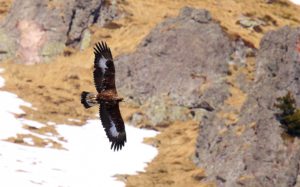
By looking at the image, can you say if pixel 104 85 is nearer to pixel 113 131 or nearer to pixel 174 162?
pixel 113 131

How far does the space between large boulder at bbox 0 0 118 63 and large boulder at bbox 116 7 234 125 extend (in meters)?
7.98

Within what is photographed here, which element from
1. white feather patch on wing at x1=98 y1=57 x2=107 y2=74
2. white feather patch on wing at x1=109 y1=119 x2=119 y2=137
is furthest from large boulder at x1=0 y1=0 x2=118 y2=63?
white feather patch on wing at x1=98 y1=57 x2=107 y2=74

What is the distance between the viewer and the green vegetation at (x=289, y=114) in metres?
37.4

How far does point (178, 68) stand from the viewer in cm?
5584

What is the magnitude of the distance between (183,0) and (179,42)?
15737 mm

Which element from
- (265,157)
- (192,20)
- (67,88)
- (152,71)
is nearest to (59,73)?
(67,88)

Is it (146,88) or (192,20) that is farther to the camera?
(192,20)

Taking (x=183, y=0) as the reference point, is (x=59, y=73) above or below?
below

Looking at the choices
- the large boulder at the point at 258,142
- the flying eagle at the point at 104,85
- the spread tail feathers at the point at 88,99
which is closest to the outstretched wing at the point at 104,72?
the flying eagle at the point at 104,85

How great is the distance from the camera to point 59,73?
193 feet

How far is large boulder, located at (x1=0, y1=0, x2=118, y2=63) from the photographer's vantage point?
6262 cm

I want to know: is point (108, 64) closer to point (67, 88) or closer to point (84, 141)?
point (84, 141)

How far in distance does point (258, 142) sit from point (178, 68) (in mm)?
18730

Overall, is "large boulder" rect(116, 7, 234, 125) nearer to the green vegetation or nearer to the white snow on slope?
the white snow on slope
